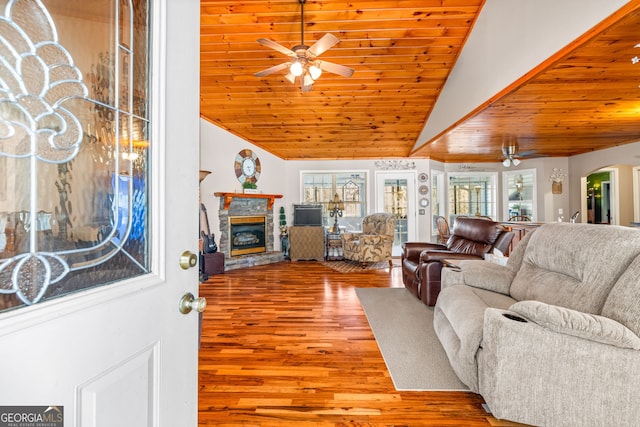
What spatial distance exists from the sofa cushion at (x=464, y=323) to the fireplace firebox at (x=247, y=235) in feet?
14.1

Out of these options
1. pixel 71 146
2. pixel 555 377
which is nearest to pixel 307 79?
pixel 71 146

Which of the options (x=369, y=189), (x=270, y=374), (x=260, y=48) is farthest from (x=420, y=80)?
(x=270, y=374)

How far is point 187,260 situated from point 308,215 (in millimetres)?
5940

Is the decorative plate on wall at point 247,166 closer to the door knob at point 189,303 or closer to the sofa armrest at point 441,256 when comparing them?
the sofa armrest at point 441,256

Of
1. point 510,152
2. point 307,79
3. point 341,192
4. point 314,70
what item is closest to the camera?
point 314,70

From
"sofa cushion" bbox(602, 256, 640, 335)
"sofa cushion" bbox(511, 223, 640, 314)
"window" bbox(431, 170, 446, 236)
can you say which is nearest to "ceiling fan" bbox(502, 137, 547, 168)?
"window" bbox(431, 170, 446, 236)

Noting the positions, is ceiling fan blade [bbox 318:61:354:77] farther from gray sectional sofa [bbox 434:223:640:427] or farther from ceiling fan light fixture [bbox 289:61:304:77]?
gray sectional sofa [bbox 434:223:640:427]

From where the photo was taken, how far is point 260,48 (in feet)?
12.7

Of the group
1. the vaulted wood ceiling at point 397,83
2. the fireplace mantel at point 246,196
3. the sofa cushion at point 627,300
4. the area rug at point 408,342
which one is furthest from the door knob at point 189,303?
the fireplace mantel at point 246,196

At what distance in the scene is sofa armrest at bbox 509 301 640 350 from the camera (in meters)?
1.36

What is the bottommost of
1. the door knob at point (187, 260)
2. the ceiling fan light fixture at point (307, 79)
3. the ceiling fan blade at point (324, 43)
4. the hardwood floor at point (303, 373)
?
the hardwood floor at point (303, 373)

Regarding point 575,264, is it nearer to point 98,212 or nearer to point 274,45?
point 98,212

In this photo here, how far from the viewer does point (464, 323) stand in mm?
1827

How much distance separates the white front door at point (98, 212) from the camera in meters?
0.52
